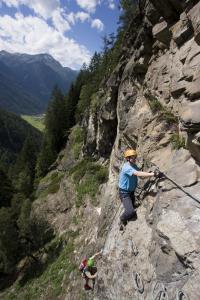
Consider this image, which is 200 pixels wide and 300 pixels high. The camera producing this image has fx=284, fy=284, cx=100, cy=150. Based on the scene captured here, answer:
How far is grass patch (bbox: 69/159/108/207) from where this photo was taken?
3183 cm

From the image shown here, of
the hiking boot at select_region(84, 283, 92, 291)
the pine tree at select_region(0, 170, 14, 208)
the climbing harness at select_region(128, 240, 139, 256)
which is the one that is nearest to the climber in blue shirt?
the climbing harness at select_region(128, 240, 139, 256)

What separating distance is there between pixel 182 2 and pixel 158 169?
9.74m

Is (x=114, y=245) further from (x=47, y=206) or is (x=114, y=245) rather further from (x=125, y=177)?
(x=47, y=206)

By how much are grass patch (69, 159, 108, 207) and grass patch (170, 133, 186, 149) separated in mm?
17819

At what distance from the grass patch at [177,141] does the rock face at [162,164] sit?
6 centimetres

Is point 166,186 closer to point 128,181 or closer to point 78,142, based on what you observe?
point 128,181

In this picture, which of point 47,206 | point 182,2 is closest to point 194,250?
point 182,2

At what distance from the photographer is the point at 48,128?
74.9 meters

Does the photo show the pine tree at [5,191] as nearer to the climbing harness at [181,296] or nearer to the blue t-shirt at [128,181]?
the blue t-shirt at [128,181]

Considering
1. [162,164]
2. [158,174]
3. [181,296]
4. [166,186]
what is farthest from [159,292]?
[162,164]

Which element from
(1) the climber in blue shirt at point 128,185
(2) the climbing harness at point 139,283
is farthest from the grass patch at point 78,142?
(2) the climbing harness at point 139,283

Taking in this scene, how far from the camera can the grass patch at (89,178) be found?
31.8m

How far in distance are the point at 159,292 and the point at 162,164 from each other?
5476 mm

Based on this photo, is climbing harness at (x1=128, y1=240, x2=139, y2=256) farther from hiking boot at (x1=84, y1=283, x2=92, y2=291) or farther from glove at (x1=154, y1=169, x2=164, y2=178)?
hiking boot at (x1=84, y1=283, x2=92, y2=291)
